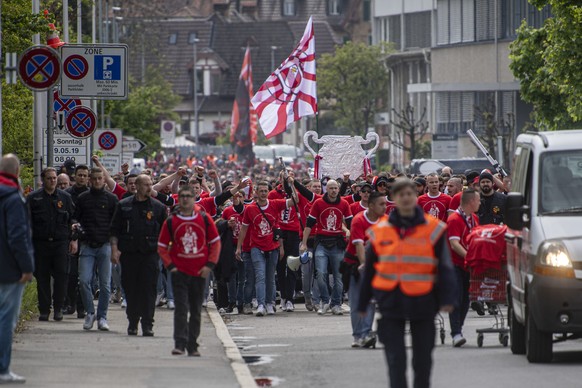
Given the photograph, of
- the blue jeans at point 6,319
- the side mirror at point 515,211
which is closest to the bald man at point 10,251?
the blue jeans at point 6,319

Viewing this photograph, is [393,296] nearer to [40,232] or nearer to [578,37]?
[40,232]

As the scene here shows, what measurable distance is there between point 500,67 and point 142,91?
23.2m

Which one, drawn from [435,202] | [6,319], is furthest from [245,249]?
[6,319]

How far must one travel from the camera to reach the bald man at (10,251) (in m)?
13.8

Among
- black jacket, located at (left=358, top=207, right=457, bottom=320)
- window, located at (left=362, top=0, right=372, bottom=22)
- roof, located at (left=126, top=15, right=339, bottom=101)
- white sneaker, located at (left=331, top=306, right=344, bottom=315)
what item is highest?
window, located at (left=362, top=0, right=372, bottom=22)

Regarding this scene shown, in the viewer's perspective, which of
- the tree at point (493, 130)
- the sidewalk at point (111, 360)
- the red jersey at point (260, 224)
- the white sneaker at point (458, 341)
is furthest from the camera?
the tree at point (493, 130)

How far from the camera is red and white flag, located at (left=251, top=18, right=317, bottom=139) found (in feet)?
113

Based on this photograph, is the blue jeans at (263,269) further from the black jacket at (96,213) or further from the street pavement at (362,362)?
the black jacket at (96,213)

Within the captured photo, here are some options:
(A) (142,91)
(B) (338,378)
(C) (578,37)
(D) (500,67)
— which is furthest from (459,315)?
(D) (500,67)

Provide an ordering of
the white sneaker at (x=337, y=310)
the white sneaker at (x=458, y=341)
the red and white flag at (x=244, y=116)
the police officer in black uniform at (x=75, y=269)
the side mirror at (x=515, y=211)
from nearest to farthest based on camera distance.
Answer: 1. the side mirror at (x=515, y=211)
2. the white sneaker at (x=458, y=341)
3. the police officer in black uniform at (x=75, y=269)
4. the white sneaker at (x=337, y=310)
5. the red and white flag at (x=244, y=116)

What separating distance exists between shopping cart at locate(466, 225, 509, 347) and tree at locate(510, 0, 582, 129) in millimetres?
17938

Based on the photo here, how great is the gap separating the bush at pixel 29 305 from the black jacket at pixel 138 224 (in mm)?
1761

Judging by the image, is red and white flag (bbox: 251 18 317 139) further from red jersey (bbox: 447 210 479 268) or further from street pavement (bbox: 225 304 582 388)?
red jersey (bbox: 447 210 479 268)

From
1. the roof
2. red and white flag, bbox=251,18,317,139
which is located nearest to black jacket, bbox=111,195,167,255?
red and white flag, bbox=251,18,317,139
